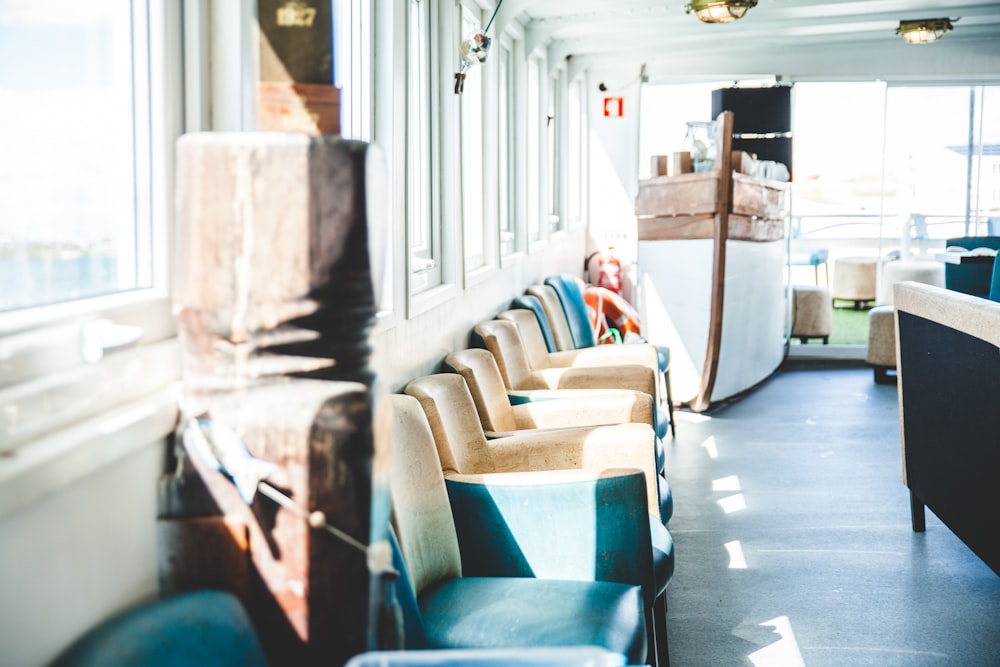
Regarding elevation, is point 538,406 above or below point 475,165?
below

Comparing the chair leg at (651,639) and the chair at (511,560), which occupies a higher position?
the chair at (511,560)

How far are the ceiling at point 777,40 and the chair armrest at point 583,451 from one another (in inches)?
139

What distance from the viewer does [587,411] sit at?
3885 mm

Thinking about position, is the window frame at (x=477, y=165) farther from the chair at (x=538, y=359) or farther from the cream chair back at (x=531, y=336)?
the chair at (x=538, y=359)

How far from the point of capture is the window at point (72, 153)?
1510 mm

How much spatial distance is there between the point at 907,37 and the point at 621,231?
9.84 feet

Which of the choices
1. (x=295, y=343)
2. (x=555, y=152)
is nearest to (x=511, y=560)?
(x=295, y=343)

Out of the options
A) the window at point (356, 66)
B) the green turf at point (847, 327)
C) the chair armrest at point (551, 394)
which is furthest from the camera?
the green turf at point (847, 327)

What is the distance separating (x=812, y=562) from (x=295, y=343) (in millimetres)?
3424

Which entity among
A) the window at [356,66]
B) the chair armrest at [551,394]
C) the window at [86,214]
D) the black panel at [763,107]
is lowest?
the chair armrest at [551,394]

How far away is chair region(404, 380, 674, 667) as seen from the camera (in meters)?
2.96

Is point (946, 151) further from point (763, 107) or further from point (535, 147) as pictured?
point (535, 147)

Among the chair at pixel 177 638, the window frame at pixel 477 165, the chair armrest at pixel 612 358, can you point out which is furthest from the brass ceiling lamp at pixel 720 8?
the chair at pixel 177 638

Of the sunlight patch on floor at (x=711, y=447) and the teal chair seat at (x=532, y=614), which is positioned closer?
the teal chair seat at (x=532, y=614)
